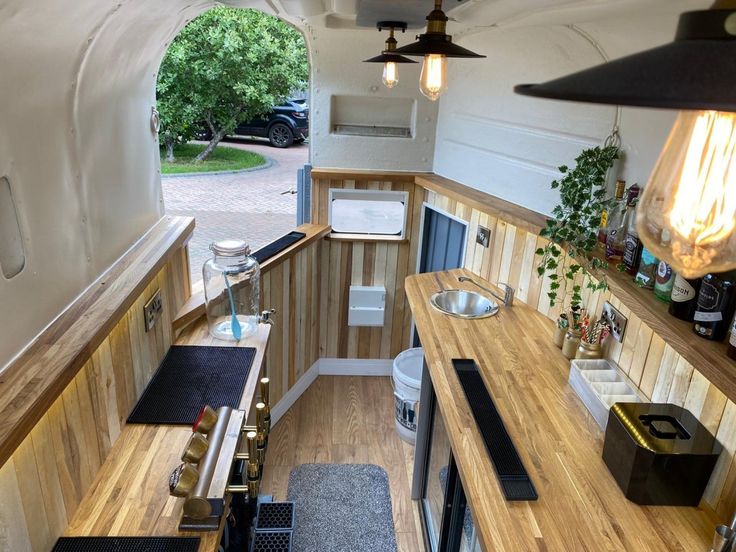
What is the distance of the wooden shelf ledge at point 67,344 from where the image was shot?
119cm

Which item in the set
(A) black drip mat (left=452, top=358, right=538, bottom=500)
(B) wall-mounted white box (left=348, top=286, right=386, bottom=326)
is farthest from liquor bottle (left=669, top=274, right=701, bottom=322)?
(B) wall-mounted white box (left=348, top=286, right=386, bottom=326)

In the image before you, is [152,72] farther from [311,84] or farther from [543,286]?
[543,286]

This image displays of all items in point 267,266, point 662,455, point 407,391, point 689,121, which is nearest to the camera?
point 689,121

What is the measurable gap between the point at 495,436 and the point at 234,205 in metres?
2.52

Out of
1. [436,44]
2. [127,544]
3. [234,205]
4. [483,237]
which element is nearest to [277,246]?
[234,205]

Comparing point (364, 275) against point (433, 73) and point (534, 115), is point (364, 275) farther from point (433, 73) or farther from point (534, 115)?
point (433, 73)

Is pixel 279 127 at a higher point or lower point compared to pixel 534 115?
lower

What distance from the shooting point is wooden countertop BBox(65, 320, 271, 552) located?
1465 millimetres

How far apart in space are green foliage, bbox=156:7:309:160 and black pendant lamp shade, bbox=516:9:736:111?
11.4ft

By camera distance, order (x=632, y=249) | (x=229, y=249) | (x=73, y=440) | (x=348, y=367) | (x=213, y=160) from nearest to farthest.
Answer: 1. (x=73, y=440)
2. (x=632, y=249)
3. (x=229, y=249)
4. (x=213, y=160)
5. (x=348, y=367)

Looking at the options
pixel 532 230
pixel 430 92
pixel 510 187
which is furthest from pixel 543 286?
pixel 430 92

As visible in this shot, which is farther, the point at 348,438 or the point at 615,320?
the point at 348,438

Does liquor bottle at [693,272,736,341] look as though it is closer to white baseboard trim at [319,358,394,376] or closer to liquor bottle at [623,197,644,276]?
liquor bottle at [623,197,644,276]

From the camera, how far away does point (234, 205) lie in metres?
3.67
